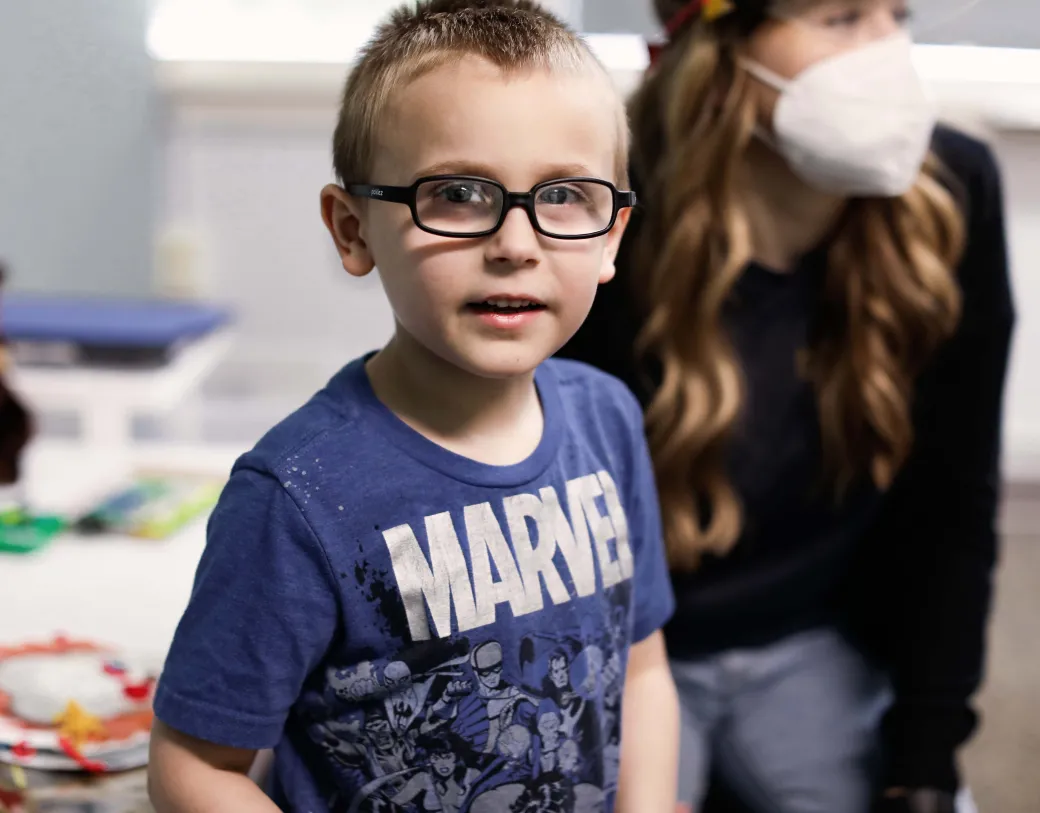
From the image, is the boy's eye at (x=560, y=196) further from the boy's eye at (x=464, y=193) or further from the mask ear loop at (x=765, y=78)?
the mask ear loop at (x=765, y=78)

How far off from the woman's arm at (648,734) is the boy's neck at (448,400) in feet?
0.63

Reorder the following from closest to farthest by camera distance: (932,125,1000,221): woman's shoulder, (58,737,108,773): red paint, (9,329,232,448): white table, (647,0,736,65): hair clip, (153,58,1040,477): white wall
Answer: (58,737,108,773): red paint
(647,0,736,65): hair clip
(932,125,1000,221): woman's shoulder
(9,329,232,448): white table
(153,58,1040,477): white wall

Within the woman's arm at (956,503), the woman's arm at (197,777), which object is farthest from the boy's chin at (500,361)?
the woman's arm at (956,503)

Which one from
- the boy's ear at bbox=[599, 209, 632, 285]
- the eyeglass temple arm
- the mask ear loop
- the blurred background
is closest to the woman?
the mask ear loop

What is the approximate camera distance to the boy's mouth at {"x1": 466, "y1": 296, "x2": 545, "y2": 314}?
49 centimetres

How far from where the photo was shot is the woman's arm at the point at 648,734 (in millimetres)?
647

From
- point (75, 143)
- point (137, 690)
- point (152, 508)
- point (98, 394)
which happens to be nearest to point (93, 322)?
point (98, 394)

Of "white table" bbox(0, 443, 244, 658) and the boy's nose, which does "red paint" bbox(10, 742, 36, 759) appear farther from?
the boy's nose

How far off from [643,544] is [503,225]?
27 cm

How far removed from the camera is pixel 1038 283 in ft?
6.70

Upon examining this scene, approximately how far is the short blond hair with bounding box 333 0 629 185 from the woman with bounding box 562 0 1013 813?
0.33m

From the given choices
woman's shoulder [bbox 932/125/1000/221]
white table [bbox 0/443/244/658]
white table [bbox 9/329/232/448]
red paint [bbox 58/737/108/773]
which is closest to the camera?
red paint [bbox 58/737/108/773]

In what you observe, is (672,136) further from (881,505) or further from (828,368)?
(881,505)

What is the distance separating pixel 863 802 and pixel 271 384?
125 centimetres
